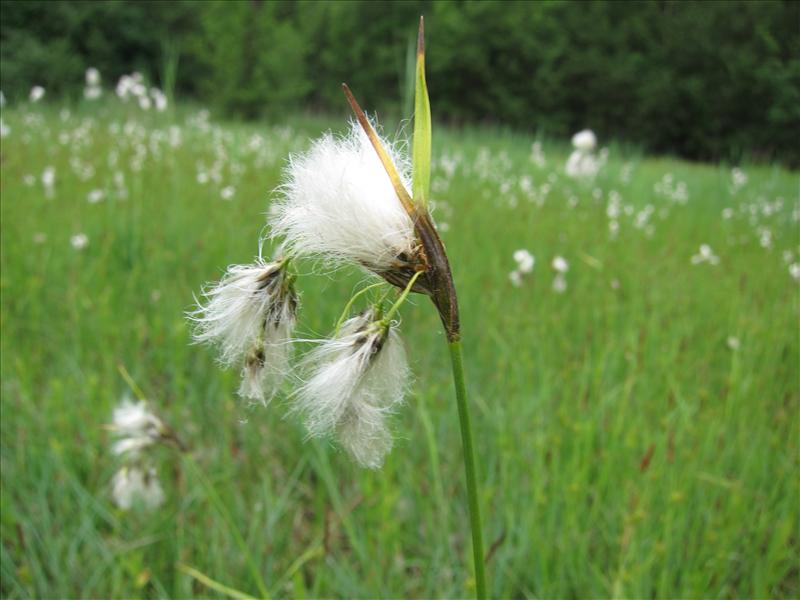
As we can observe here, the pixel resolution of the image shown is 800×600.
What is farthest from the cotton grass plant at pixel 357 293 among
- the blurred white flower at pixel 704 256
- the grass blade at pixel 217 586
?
the blurred white flower at pixel 704 256

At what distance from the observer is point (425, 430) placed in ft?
5.57

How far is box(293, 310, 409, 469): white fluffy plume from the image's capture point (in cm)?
53

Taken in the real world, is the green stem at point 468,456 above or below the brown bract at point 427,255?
below

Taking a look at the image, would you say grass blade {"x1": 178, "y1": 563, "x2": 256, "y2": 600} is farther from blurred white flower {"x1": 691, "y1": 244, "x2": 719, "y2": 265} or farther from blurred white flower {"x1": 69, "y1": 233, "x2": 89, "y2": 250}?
blurred white flower {"x1": 691, "y1": 244, "x2": 719, "y2": 265}

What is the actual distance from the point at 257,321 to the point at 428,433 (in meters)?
0.76

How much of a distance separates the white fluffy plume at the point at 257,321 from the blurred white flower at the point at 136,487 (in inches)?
31.0

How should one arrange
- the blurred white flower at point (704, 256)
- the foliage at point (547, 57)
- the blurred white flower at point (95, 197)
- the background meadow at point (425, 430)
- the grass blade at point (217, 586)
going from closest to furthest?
the grass blade at point (217, 586), the background meadow at point (425, 430), the blurred white flower at point (704, 256), the foliage at point (547, 57), the blurred white flower at point (95, 197)

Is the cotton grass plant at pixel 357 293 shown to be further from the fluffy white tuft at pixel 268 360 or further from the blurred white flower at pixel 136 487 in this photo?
the blurred white flower at pixel 136 487

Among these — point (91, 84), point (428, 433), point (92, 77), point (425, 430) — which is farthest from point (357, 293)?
point (91, 84)

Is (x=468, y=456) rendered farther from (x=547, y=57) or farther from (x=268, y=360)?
(x=547, y=57)

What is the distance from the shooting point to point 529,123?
22.8 feet

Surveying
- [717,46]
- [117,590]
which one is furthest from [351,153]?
[717,46]

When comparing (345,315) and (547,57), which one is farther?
(547,57)

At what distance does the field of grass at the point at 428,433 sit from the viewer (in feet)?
4.26
